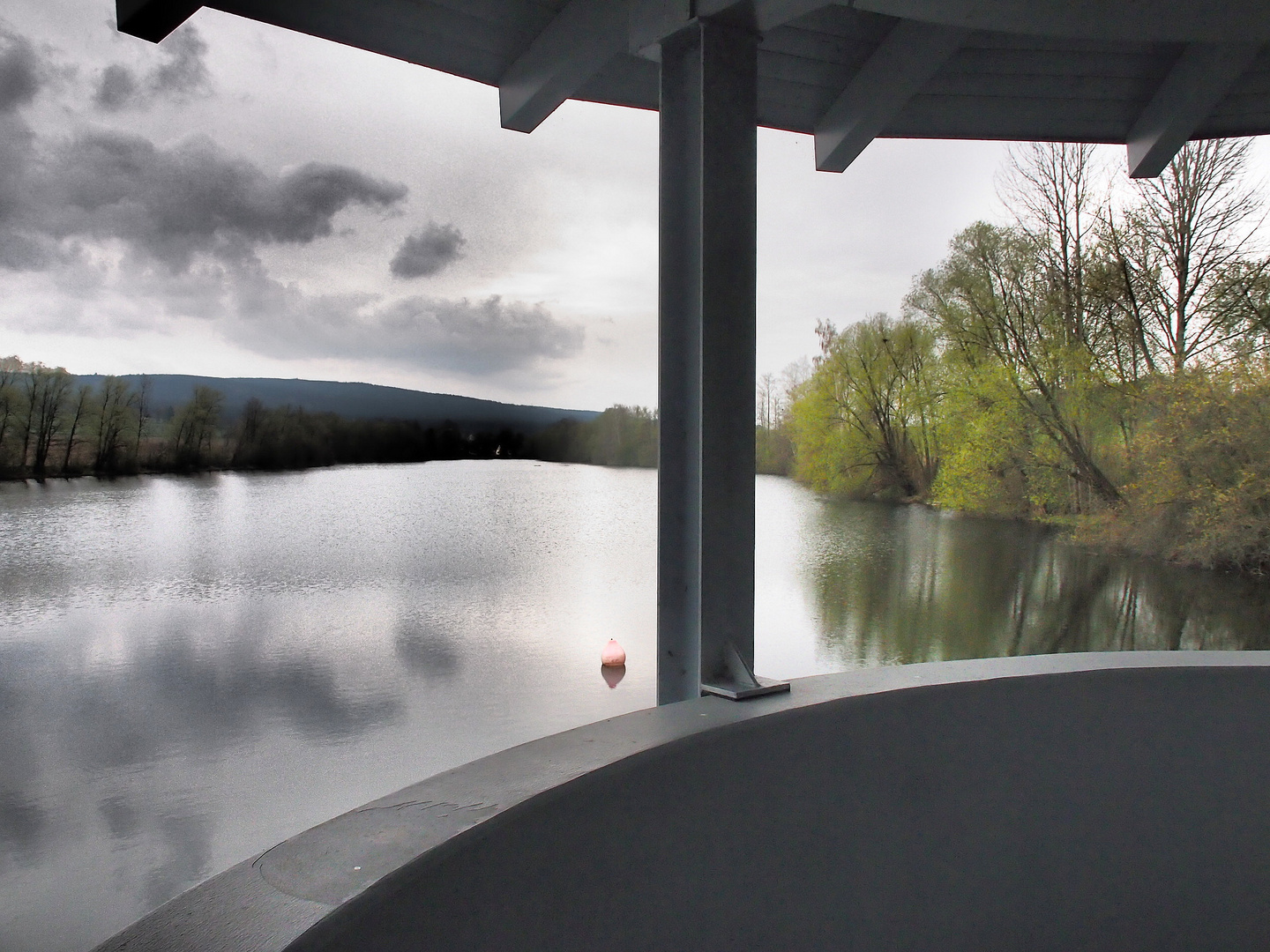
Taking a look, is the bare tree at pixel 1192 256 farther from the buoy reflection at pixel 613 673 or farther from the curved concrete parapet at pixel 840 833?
the curved concrete parapet at pixel 840 833

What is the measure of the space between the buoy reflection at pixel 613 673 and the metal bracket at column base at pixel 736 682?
4.87 meters

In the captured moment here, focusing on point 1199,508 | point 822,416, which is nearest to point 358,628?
point 822,416

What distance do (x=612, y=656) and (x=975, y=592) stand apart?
2.57m

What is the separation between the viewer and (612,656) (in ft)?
19.7

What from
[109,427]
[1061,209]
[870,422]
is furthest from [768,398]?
[109,427]

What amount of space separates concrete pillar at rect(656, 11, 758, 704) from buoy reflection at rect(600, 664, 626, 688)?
482 centimetres

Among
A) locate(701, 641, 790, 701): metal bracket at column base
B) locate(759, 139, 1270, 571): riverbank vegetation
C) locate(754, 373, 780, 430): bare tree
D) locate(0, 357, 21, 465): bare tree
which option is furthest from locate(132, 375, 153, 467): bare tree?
locate(701, 641, 790, 701): metal bracket at column base

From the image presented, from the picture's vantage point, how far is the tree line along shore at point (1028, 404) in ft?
14.9

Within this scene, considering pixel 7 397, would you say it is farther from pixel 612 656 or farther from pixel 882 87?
pixel 882 87

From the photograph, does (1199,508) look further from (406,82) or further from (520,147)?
(406,82)

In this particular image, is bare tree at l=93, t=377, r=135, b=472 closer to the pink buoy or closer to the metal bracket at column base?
the pink buoy

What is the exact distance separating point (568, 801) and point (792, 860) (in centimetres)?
32

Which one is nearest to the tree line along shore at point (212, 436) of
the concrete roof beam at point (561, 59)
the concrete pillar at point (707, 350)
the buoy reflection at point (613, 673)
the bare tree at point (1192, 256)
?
the buoy reflection at point (613, 673)

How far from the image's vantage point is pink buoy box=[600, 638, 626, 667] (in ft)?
19.6
